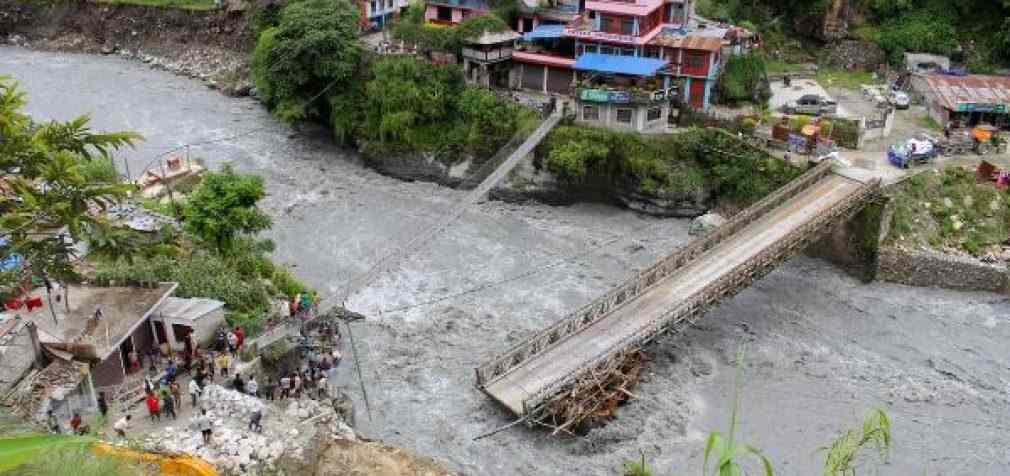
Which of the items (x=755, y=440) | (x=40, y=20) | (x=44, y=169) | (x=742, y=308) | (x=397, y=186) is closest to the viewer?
(x=44, y=169)

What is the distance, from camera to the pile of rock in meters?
20.1

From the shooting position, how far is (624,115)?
39500mm

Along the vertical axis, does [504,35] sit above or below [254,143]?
above

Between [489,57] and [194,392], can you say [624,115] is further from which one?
[194,392]

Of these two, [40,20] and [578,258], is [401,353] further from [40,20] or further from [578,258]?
[40,20]

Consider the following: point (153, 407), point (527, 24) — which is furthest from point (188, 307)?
point (527, 24)

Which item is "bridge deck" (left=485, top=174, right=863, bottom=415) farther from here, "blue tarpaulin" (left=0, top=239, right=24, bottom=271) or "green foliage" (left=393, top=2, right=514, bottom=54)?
"green foliage" (left=393, top=2, right=514, bottom=54)

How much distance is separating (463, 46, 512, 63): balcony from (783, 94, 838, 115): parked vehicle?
1339cm

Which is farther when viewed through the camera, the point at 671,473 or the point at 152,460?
the point at 671,473

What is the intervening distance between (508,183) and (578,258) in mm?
6806

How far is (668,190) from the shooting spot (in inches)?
1491

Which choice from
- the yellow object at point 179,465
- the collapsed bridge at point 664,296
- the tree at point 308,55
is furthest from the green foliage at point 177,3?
the yellow object at point 179,465

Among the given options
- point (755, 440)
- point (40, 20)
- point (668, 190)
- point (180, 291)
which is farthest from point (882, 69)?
point (40, 20)

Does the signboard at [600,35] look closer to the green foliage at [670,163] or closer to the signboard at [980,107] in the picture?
the green foliage at [670,163]
